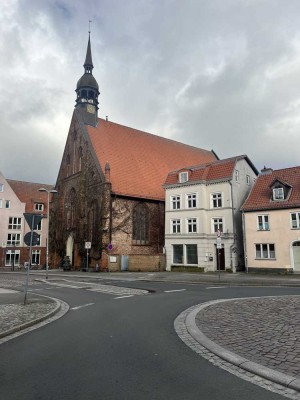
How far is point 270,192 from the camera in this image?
32062mm

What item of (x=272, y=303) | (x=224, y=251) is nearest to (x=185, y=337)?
(x=272, y=303)

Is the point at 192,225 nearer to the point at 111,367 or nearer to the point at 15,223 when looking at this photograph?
the point at 111,367

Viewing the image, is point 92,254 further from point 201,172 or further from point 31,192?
point 31,192

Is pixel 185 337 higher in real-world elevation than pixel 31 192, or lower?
lower

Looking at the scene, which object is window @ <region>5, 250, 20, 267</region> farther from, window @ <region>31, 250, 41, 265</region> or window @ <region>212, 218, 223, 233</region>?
window @ <region>212, 218, 223, 233</region>

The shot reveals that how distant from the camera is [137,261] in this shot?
38219mm

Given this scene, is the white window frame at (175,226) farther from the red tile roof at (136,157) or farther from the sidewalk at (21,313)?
the sidewalk at (21,313)

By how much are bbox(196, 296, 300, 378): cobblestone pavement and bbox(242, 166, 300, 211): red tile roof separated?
64.3 ft

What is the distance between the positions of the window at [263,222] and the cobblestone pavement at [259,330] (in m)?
19.6

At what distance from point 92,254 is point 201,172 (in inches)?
600

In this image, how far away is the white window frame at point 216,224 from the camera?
112ft

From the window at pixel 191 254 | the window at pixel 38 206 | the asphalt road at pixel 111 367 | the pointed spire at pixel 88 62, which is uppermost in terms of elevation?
the pointed spire at pixel 88 62

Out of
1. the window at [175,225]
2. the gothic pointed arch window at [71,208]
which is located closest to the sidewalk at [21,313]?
the window at [175,225]

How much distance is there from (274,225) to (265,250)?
2402 mm
